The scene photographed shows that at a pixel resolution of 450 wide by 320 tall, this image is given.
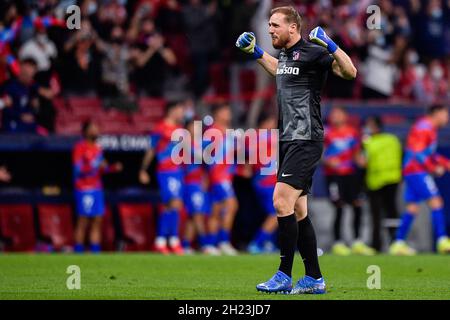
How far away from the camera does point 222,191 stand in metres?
18.9

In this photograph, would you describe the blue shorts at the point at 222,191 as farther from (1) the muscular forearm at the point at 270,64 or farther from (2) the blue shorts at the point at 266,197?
(1) the muscular forearm at the point at 270,64

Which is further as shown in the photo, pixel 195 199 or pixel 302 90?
pixel 195 199

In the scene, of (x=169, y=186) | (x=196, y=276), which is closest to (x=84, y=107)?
(x=169, y=186)

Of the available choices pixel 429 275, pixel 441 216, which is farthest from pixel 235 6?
pixel 429 275

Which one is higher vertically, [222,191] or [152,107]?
[152,107]

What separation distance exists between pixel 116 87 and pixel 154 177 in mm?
1957

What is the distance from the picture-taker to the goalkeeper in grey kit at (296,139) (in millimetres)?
9586

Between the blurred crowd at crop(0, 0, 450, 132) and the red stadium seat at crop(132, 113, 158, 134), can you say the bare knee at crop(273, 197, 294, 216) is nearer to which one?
the blurred crowd at crop(0, 0, 450, 132)

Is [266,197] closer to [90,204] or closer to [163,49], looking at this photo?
[90,204]

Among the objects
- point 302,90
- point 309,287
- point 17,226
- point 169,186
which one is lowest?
point 17,226

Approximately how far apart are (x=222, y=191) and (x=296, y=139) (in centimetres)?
927

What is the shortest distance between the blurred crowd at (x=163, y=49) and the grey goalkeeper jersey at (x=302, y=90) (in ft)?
31.6
